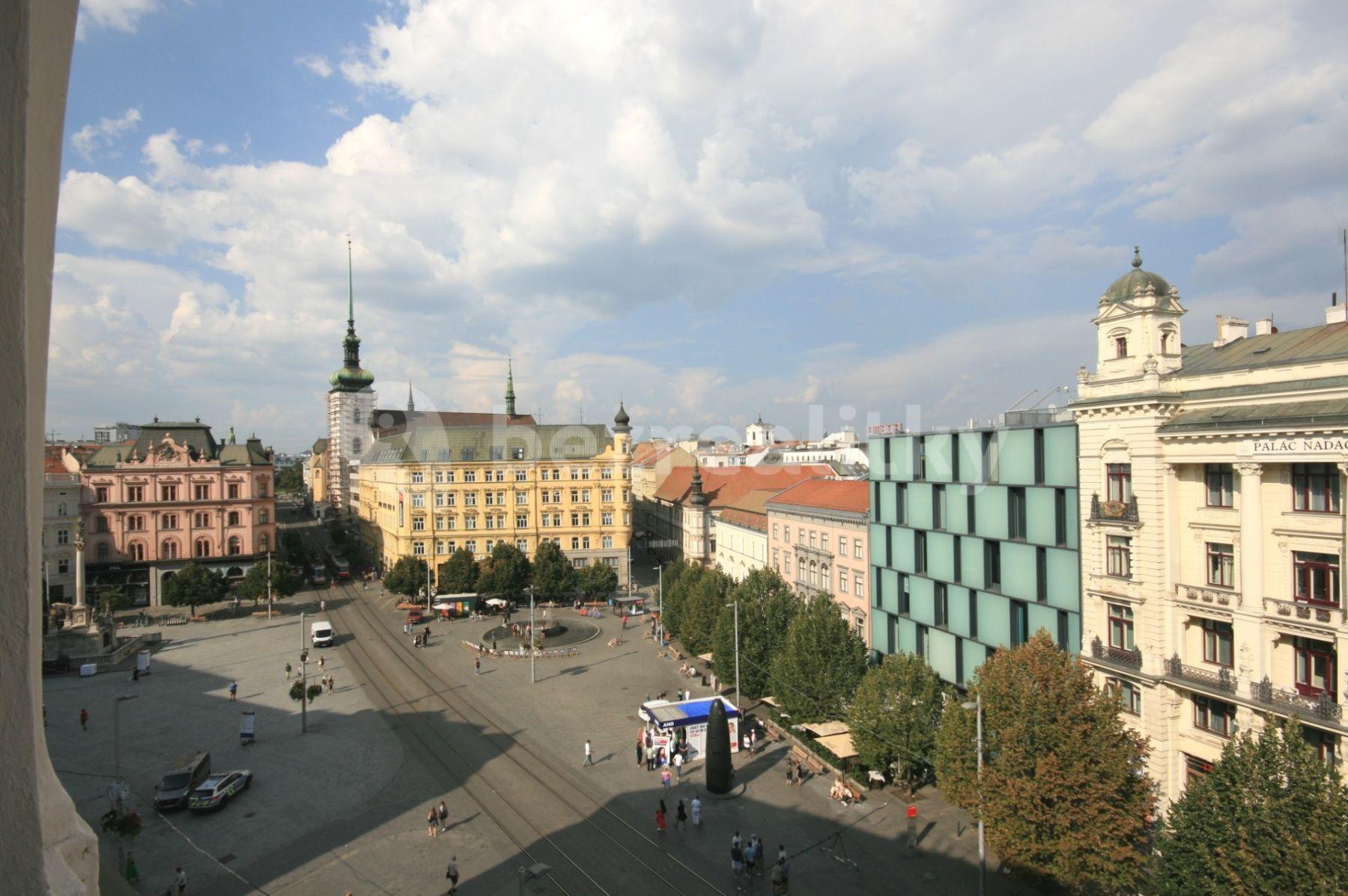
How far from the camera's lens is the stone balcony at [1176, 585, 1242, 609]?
26594 millimetres

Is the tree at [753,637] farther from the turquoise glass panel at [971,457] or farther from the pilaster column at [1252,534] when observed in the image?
the pilaster column at [1252,534]

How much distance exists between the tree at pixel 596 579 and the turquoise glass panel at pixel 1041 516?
46618 millimetres

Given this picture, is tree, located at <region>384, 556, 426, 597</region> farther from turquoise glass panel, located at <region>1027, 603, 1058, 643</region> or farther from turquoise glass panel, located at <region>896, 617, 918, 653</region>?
turquoise glass panel, located at <region>1027, 603, 1058, 643</region>

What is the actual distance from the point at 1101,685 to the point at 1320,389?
13.2 metres

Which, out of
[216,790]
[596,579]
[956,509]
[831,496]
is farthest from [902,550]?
[596,579]

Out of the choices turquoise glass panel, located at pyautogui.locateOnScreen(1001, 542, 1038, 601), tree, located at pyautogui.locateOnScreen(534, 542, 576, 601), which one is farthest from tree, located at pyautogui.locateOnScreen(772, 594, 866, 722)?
tree, located at pyautogui.locateOnScreen(534, 542, 576, 601)

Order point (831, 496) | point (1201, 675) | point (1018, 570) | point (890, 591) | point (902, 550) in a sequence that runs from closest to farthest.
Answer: point (1201, 675) < point (1018, 570) < point (902, 550) < point (890, 591) < point (831, 496)

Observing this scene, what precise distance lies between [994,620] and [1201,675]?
970 centimetres

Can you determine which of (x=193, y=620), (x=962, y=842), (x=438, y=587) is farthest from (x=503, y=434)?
(x=962, y=842)

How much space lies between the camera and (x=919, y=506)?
41812 mm

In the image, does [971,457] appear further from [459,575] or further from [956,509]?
[459,575]

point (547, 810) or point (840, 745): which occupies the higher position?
point (840, 745)

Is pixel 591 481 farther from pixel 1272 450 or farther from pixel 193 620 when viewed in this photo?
pixel 1272 450

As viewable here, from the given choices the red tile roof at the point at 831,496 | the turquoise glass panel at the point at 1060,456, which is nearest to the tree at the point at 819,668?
the red tile roof at the point at 831,496
